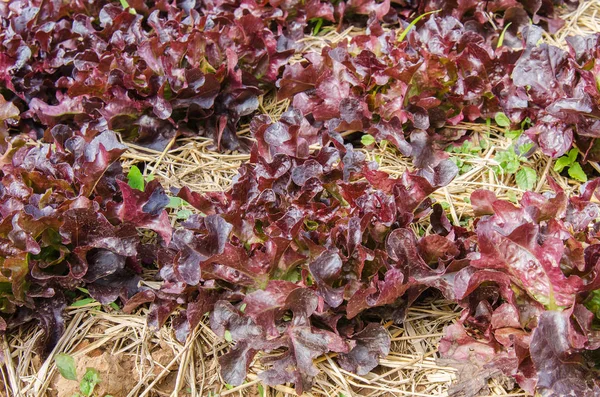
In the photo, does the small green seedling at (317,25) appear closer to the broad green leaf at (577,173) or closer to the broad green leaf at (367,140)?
the broad green leaf at (367,140)

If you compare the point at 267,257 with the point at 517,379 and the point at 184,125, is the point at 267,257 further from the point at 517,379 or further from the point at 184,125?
the point at 184,125

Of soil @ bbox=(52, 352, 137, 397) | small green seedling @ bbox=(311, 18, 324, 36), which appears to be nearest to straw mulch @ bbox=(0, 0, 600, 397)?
soil @ bbox=(52, 352, 137, 397)

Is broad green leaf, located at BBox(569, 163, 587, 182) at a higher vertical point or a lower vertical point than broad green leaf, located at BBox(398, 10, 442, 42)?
lower

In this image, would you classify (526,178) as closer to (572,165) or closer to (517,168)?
(517,168)

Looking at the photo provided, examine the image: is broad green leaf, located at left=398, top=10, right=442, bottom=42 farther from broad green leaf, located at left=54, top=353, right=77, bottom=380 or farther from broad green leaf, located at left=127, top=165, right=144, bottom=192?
broad green leaf, located at left=54, top=353, right=77, bottom=380

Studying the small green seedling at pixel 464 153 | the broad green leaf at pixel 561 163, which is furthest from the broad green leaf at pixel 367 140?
the broad green leaf at pixel 561 163
